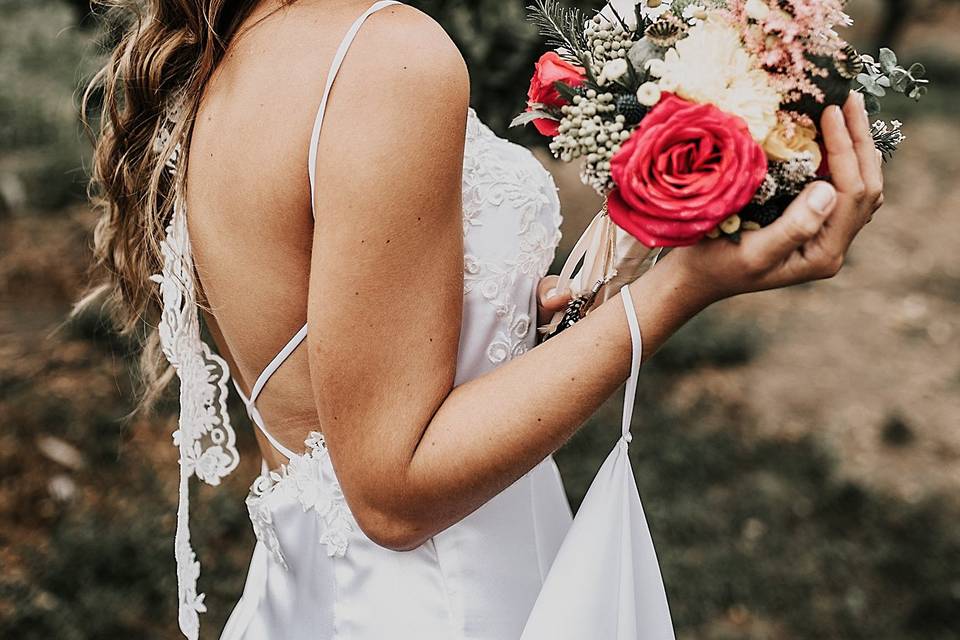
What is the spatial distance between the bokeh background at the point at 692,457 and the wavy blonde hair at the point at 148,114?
1177 mm

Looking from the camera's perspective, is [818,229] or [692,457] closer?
[818,229]

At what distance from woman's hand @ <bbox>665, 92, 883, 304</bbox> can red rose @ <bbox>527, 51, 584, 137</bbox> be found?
328 millimetres

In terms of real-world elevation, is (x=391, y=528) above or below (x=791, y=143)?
below

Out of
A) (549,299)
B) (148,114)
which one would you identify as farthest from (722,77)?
(148,114)

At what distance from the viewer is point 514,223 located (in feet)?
5.67

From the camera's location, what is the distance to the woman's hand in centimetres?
120

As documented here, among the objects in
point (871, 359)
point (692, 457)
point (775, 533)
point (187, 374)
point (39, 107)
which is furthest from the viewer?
point (39, 107)

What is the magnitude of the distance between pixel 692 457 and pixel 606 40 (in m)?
3.34

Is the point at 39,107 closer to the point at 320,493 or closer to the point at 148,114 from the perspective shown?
the point at 148,114

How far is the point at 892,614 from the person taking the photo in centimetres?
364

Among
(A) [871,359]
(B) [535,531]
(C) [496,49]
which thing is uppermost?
(B) [535,531]

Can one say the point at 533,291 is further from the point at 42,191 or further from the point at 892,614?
the point at 42,191

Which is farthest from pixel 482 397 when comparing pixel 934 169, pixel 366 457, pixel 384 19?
pixel 934 169

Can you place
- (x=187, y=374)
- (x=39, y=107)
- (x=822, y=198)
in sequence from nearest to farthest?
(x=822, y=198)
(x=187, y=374)
(x=39, y=107)
